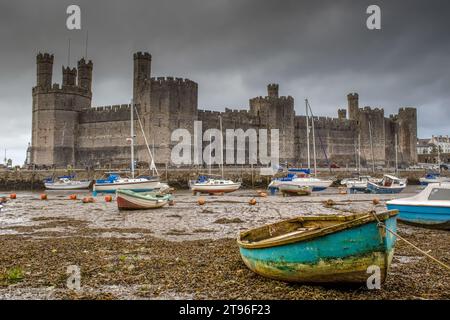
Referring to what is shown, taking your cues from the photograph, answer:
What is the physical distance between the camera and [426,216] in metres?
10.8

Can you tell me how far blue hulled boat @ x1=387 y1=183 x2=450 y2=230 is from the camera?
10522mm

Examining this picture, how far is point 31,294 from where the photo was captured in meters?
5.17

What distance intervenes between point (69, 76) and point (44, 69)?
3160mm

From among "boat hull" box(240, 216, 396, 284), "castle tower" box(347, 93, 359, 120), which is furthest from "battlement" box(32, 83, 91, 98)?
"boat hull" box(240, 216, 396, 284)

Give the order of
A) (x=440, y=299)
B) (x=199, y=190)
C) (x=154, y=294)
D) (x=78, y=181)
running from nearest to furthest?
(x=440, y=299)
(x=154, y=294)
(x=199, y=190)
(x=78, y=181)

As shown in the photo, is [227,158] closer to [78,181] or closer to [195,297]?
[78,181]

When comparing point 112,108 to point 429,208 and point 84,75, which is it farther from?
point 429,208

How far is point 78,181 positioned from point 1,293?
34.4 meters

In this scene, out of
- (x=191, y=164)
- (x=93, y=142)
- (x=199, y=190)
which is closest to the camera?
(x=199, y=190)

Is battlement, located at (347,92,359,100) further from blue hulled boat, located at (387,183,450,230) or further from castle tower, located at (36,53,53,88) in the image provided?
blue hulled boat, located at (387,183,450,230)

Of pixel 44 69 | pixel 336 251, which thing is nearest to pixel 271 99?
pixel 44 69

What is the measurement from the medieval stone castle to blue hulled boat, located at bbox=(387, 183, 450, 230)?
1194 inches
